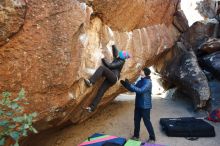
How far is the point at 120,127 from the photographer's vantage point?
10.0 metres

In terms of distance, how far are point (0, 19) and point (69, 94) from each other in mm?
2338

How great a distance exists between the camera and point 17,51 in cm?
545

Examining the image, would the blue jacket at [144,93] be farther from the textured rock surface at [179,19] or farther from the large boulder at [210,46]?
the textured rock surface at [179,19]

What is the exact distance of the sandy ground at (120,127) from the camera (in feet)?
28.9

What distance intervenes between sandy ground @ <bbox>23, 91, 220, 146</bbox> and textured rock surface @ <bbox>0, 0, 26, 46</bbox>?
3.46m

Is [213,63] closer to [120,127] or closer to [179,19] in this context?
[179,19]

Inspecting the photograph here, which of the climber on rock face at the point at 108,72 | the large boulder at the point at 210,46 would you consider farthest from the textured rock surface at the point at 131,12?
the large boulder at the point at 210,46

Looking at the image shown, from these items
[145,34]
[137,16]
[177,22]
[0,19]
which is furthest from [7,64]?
[177,22]

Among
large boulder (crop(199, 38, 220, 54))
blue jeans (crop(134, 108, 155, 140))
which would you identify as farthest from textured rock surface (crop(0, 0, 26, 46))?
large boulder (crop(199, 38, 220, 54))

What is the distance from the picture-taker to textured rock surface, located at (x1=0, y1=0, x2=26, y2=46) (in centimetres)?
505

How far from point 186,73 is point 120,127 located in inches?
163

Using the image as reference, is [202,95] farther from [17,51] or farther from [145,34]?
[17,51]

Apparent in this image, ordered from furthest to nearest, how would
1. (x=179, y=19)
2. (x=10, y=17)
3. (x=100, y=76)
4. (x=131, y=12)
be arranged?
(x=179, y=19) < (x=131, y=12) < (x=100, y=76) < (x=10, y=17)

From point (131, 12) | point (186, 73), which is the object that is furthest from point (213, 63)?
point (131, 12)
